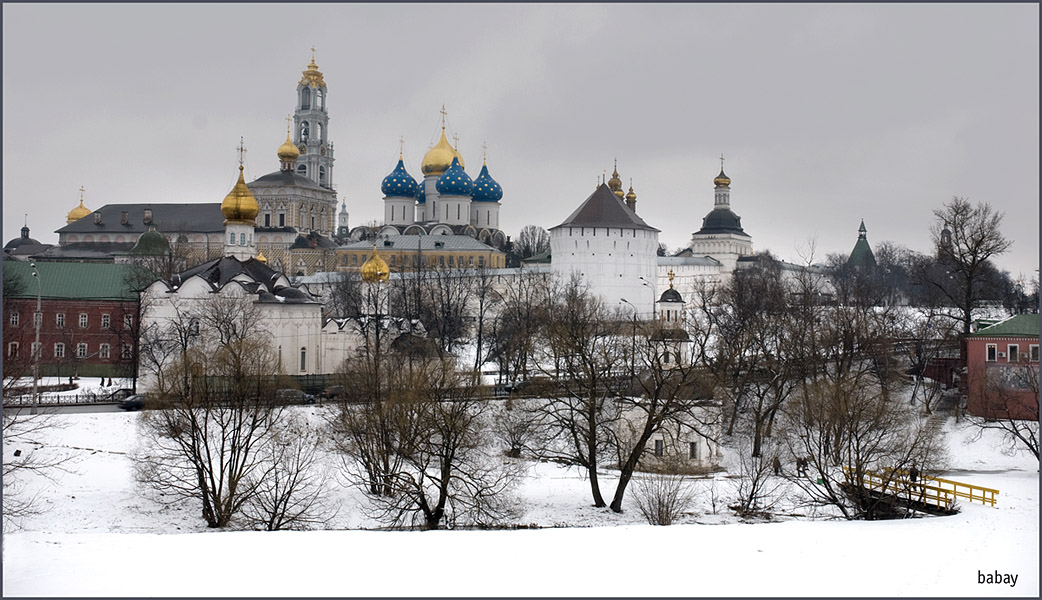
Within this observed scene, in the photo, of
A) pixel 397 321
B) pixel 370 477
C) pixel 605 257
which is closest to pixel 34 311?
pixel 397 321

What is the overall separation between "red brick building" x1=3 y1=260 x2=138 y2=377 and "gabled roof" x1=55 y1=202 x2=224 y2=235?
4132cm

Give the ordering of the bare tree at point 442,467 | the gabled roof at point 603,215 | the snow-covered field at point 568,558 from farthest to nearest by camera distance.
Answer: the gabled roof at point 603,215, the bare tree at point 442,467, the snow-covered field at point 568,558

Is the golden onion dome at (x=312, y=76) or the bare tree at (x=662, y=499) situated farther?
the golden onion dome at (x=312, y=76)

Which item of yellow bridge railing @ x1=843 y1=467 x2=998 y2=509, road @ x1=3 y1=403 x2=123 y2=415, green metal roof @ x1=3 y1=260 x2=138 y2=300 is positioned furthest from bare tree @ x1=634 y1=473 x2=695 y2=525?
green metal roof @ x1=3 y1=260 x2=138 y2=300

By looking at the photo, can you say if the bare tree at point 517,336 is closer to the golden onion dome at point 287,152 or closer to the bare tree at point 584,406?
the bare tree at point 584,406

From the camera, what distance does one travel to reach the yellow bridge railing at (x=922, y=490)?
17000 millimetres

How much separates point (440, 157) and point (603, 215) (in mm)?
22332

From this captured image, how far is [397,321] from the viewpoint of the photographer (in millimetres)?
35812

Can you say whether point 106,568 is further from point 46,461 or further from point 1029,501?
point 1029,501

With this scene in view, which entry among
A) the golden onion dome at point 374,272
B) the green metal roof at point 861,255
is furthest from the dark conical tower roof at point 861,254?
the golden onion dome at point 374,272

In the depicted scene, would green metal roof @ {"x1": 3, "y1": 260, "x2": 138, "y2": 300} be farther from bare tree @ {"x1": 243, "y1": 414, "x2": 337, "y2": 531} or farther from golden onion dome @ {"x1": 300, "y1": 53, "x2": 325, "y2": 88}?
golden onion dome @ {"x1": 300, "y1": 53, "x2": 325, "y2": 88}

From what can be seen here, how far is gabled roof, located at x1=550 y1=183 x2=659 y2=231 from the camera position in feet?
173

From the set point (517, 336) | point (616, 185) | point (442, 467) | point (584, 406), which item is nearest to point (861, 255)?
point (616, 185)

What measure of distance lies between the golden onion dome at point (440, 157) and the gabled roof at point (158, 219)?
17.0m
